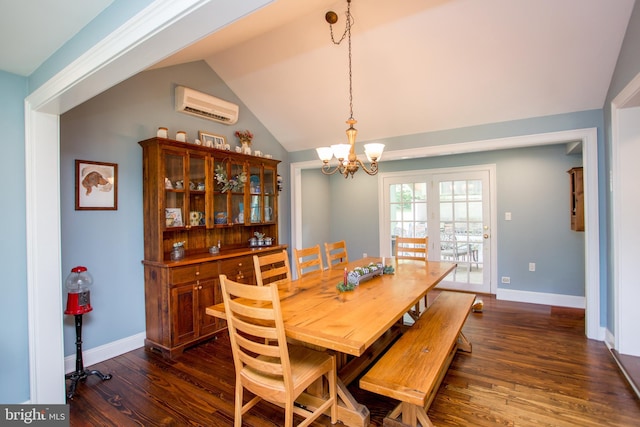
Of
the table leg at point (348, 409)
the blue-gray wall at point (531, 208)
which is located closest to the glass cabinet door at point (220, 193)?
the blue-gray wall at point (531, 208)

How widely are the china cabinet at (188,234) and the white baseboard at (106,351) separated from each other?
0.34 feet

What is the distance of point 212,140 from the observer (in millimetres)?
3834

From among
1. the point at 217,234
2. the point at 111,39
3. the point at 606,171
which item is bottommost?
the point at 217,234

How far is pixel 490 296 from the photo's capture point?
187 inches

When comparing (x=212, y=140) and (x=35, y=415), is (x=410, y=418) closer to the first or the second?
(x=35, y=415)

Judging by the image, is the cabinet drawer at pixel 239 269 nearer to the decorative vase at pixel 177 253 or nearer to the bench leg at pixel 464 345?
the decorative vase at pixel 177 253

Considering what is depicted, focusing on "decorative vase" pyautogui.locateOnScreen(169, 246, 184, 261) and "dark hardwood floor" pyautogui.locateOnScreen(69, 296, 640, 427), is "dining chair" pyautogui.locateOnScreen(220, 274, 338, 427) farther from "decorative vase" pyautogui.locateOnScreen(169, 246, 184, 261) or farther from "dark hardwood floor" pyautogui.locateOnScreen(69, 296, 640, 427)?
"decorative vase" pyautogui.locateOnScreen(169, 246, 184, 261)

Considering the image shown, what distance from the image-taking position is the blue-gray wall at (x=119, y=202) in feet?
8.86

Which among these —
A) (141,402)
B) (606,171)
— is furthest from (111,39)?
(606,171)

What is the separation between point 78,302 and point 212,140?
214 cm

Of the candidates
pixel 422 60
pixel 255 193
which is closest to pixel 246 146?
pixel 255 193

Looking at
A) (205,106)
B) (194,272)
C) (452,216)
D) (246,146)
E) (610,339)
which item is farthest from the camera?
(452,216)

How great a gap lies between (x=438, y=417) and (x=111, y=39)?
2.71m

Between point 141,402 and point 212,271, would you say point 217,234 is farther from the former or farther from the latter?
point 141,402
